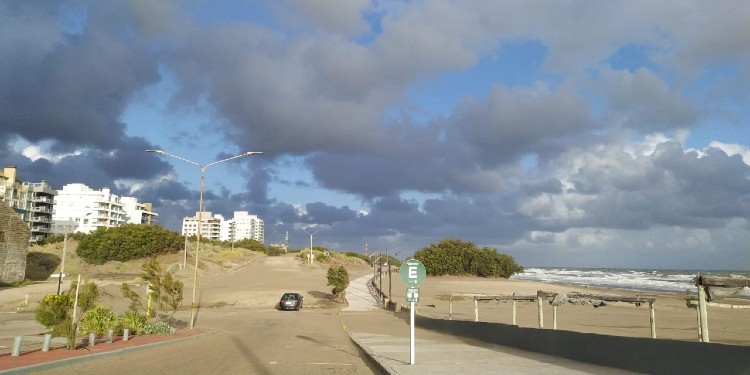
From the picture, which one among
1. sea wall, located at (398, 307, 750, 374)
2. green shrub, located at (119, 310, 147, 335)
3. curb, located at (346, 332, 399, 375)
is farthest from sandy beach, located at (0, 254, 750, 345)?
curb, located at (346, 332, 399, 375)

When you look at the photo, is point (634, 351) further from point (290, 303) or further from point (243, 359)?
point (290, 303)

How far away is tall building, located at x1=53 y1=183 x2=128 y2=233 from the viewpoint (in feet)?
535

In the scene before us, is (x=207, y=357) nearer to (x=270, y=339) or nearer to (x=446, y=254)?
(x=270, y=339)

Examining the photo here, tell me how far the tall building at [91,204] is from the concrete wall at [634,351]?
546 feet

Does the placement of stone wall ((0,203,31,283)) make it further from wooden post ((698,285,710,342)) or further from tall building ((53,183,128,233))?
tall building ((53,183,128,233))

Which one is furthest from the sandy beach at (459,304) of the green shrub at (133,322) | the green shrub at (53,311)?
the green shrub at (53,311)

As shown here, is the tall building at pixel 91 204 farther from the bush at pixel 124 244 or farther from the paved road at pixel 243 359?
the paved road at pixel 243 359

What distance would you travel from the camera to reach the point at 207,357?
625 inches

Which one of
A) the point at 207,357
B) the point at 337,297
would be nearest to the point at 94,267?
the point at 337,297

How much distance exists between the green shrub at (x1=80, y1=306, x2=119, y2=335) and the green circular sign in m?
12.9

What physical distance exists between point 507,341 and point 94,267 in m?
86.1

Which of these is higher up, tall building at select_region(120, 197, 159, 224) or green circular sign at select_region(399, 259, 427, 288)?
tall building at select_region(120, 197, 159, 224)

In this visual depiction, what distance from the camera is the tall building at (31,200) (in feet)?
399

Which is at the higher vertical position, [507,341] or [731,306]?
[731,306]
